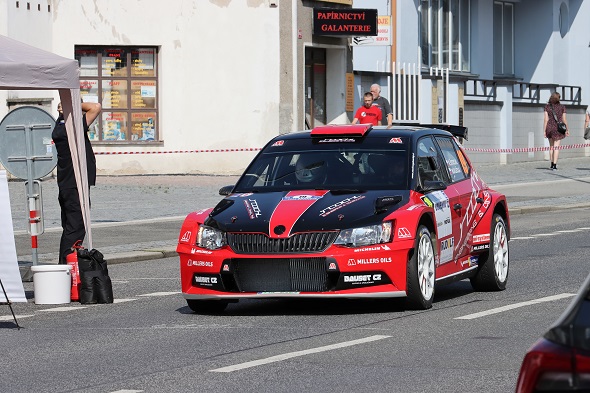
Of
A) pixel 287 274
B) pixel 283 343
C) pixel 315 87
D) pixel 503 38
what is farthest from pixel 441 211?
pixel 503 38

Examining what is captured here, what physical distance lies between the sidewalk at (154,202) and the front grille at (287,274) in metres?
5.03

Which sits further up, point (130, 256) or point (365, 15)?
point (365, 15)

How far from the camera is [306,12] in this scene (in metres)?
34.1

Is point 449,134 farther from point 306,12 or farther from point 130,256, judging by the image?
point 306,12

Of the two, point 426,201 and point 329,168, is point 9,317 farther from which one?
point 426,201

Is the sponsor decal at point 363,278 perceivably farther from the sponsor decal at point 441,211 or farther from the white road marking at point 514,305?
the sponsor decal at point 441,211

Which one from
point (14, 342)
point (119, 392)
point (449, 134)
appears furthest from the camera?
point (449, 134)

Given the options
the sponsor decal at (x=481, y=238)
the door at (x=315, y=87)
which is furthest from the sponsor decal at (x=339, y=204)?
the door at (x=315, y=87)

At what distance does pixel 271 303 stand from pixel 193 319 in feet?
3.86

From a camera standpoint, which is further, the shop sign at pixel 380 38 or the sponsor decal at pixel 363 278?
the shop sign at pixel 380 38

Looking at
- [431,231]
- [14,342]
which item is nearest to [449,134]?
[431,231]

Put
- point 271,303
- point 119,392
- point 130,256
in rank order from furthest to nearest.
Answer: point 130,256 → point 271,303 → point 119,392

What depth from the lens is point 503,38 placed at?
4809cm

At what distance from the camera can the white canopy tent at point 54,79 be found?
41.2 ft
